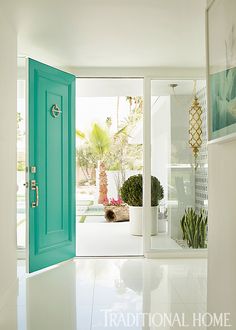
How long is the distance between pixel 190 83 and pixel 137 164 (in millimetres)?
6387

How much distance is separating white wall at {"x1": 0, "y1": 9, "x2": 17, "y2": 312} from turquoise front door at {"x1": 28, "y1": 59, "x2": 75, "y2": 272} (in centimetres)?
51

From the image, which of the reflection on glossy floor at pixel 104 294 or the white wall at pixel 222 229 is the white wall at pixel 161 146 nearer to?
the reflection on glossy floor at pixel 104 294

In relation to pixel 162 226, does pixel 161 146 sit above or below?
above

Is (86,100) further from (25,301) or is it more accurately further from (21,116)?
(25,301)

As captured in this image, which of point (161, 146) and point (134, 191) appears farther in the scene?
point (134, 191)

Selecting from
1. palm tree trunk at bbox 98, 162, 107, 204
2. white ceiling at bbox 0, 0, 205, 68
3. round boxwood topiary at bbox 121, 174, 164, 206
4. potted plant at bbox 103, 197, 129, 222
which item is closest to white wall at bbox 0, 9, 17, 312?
white ceiling at bbox 0, 0, 205, 68

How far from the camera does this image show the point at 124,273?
436 cm

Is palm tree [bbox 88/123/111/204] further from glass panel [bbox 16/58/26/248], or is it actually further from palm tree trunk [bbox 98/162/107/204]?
glass panel [bbox 16/58/26/248]

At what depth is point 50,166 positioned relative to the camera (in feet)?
15.0

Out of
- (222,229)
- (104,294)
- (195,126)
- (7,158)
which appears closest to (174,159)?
(195,126)

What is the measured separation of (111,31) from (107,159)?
793 centimetres

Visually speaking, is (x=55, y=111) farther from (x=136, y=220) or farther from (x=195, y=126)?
(x=136, y=220)

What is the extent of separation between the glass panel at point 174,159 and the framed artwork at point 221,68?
102 inches

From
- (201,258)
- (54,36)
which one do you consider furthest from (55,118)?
(201,258)
